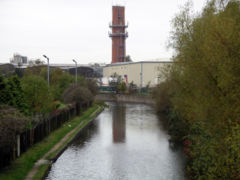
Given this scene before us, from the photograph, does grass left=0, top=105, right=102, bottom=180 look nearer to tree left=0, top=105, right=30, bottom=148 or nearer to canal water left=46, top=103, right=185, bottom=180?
canal water left=46, top=103, right=185, bottom=180

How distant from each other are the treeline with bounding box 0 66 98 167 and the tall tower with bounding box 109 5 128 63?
3729 cm

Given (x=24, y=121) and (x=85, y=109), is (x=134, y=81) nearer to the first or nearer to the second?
(x=85, y=109)

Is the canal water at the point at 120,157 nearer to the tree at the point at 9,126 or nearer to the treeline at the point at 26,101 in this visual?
the tree at the point at 9,126

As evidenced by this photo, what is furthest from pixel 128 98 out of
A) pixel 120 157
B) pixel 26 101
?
pixel 120 157

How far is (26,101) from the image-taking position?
25453 mm

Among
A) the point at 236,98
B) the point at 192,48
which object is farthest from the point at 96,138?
the point at 236,98

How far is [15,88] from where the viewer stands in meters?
22.0

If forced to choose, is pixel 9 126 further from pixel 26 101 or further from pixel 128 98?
pixel 128 98

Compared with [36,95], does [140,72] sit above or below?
above

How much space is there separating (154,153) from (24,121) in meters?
9.04

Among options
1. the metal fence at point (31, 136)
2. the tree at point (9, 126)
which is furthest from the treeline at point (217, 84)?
the metal fence at point (31, 136)

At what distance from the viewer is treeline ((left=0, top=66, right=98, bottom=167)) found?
14.4m

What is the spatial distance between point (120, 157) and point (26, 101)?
9947 millimetres

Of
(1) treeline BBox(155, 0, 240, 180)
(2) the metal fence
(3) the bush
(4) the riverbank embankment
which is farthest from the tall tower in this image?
(1) treeline BBox(155, 0, 240, 180)
